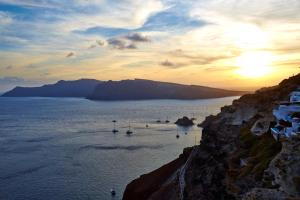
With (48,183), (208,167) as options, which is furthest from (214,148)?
(48,183)

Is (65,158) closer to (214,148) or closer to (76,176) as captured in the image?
(76,176)

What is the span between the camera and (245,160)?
24.6 meters

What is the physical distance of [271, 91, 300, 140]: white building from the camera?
2448 centimetres

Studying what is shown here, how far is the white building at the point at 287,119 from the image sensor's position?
24484 mm

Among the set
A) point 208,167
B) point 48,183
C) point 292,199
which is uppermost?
point 292,199

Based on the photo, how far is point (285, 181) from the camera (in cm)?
1531

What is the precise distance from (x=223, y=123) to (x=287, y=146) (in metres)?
21.5

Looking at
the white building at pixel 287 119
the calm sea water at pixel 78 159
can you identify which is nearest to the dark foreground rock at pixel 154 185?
the calm sea water at pixel 78 159

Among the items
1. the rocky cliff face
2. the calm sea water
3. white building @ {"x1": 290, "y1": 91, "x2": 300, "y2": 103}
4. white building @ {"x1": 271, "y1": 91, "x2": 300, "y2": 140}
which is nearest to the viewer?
the rocky cliff face

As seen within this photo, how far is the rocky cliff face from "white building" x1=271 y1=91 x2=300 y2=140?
773 millimetres

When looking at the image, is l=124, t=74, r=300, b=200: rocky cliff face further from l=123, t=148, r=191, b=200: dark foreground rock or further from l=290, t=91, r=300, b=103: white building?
l=290, t=91, r=300, b=103: white building

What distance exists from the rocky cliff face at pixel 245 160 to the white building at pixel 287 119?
2.54ft

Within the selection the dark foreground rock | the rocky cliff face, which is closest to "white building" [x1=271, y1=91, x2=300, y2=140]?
the rocky cliff face

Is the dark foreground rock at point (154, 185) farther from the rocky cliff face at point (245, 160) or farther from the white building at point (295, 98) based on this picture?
the white building at point (295, 98)
